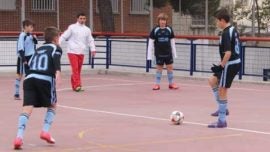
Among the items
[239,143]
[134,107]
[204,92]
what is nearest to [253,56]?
[204,92]

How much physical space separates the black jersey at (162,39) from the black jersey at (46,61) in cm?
853

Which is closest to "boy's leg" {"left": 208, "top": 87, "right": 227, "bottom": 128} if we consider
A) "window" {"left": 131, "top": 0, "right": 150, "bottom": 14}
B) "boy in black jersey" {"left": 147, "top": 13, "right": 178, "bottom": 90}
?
"boy in black jersey" {"left": 147, "top": 13, "right": 178, "bottom": 90}

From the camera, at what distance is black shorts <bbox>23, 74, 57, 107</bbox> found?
9.88m

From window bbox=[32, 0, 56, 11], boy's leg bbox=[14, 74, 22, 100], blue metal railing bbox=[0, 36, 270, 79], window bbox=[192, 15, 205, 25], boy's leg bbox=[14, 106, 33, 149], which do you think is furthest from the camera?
window bbox=[192, 15, 205, 25]

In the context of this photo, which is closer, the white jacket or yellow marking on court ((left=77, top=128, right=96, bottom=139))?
yellow marking on court ((left=77, top=128, right=96, bottom=139))

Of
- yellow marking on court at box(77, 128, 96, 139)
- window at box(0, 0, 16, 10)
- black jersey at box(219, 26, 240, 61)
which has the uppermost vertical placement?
window at box(0, 0, 16, 10)

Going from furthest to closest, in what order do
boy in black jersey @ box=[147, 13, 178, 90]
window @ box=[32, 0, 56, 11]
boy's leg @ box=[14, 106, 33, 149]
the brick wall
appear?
window @ box=[32, 0, 56, 11], the brick wall, boy in black jersey @ box=[147, 13, 178, 90], boy's leg @ box=[14, 106, 33, 149]

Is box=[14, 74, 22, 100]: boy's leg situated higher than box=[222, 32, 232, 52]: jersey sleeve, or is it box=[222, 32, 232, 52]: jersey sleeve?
box=[222, 32, 232, 52]: jersey sleeve

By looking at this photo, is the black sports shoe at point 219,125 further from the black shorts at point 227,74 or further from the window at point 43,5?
the window at point 43,5

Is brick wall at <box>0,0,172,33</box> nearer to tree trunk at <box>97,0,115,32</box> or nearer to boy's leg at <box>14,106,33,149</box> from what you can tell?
tree trunk at <box>97,0,115,32</box>

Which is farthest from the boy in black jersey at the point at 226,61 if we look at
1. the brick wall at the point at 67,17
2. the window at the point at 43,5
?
the window at the point at 43,5

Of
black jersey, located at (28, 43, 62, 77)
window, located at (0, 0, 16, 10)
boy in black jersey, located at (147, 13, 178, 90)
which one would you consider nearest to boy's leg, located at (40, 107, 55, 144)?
black jersey, located at (28, 43, 62, 77)

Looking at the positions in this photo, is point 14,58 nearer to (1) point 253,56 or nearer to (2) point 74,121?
(1) point 253,56

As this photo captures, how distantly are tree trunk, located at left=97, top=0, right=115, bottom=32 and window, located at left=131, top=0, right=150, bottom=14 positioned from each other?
3.63ft
